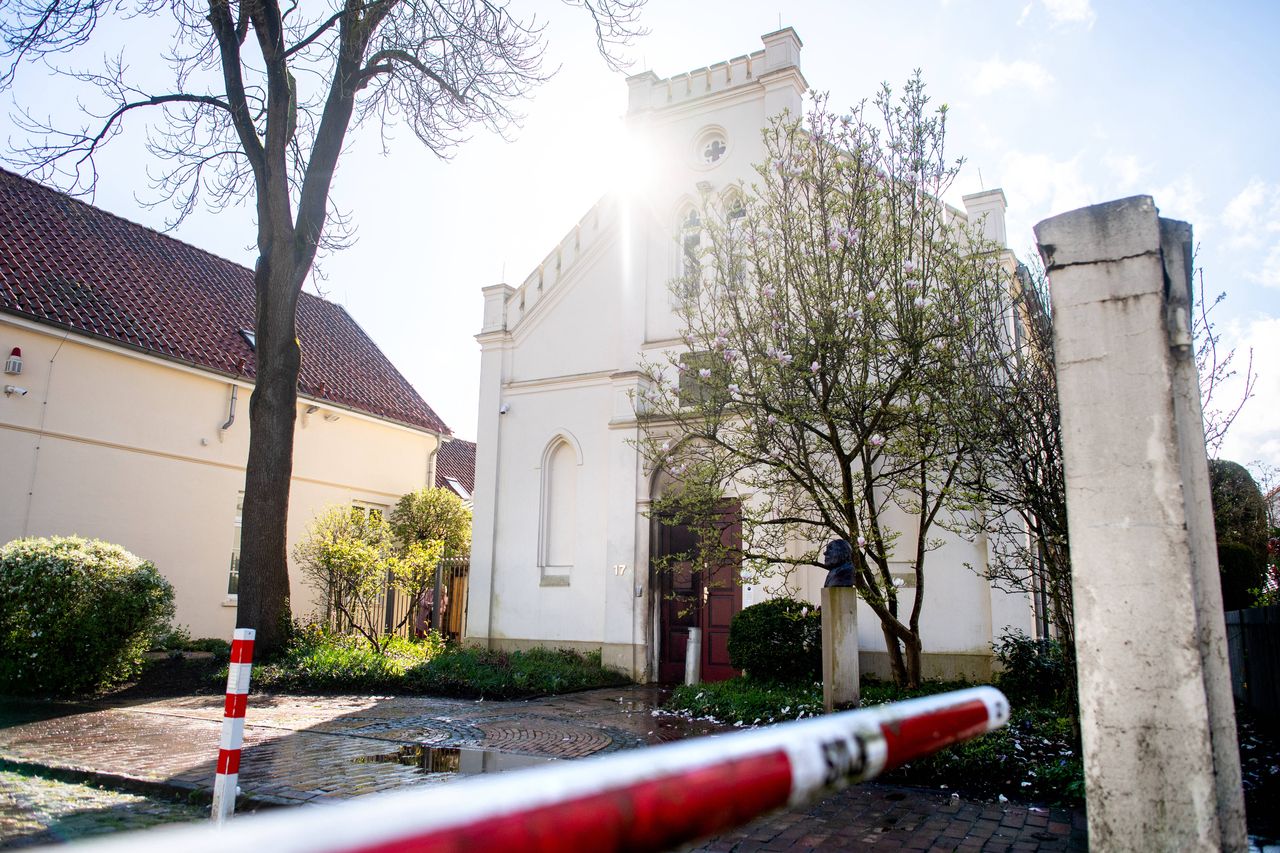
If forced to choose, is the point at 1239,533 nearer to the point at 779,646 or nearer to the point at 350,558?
the point at 779,646

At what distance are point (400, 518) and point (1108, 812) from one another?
19.6 meters

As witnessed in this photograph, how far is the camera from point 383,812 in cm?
67

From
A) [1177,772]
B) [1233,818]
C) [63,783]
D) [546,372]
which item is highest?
[546,372]

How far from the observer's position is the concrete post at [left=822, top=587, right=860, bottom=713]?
8.88m

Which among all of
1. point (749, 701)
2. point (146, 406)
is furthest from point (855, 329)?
point (146, 406)

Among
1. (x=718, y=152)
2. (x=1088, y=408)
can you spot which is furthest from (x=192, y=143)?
(x=1088, y=408)

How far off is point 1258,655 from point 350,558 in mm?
14280

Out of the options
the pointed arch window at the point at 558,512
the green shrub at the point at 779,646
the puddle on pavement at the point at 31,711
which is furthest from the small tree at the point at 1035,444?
→ the puddle on pavement at the point at 31,711

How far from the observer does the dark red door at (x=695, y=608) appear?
47.5 ft

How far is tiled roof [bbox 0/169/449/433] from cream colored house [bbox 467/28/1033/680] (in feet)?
22.6

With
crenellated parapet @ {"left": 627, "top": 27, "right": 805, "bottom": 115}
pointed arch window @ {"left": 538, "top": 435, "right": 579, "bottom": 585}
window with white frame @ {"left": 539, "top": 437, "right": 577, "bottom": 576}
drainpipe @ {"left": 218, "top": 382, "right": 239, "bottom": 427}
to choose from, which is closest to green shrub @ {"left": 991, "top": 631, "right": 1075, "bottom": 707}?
pointed arch window @ {"left": 538, "top": 435, "right": 579, "bottom": 585}

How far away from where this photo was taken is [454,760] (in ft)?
24.7

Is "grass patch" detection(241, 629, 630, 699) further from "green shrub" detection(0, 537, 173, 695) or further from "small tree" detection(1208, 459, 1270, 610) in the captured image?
"small tree" detection(1208, 459, 1270, 610)

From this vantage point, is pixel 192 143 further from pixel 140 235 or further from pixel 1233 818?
pixel 1233 818
